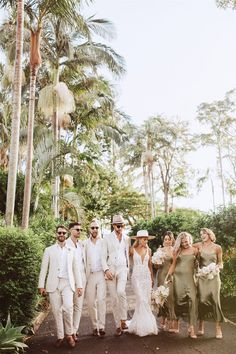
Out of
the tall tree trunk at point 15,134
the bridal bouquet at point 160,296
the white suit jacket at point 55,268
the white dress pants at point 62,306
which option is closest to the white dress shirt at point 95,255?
the white suit jacket at point 55,268

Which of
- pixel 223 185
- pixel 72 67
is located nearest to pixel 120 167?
pixel 223 185

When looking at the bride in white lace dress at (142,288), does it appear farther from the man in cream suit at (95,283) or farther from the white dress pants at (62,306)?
the white dress pants at (62,306)

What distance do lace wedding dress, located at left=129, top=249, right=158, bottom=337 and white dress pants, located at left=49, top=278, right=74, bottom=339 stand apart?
1322mm

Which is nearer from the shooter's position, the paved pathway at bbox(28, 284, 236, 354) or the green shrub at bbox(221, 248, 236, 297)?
the paved pathway at bbox(28, 284, 236, 354)

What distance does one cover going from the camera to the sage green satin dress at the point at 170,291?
871 cm

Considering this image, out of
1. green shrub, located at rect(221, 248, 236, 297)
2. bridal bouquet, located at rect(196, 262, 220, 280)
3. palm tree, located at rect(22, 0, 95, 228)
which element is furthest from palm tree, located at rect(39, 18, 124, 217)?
bridal bouquet, located at rect(196, 262, 220, 280)

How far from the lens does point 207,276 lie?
8.30m

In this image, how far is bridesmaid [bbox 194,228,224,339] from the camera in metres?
8.05

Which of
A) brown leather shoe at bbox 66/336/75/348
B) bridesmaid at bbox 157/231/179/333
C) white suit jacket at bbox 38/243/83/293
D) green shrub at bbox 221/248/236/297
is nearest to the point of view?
brown leather shoe at bbox 66/336/75/348

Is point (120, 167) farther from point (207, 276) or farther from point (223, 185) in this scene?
point (207, 276)

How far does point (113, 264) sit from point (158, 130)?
41670 millimetres

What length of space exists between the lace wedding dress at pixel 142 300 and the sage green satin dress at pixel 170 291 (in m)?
0.45

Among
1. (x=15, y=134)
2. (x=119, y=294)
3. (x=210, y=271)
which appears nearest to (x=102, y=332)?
(x=119, y=294)

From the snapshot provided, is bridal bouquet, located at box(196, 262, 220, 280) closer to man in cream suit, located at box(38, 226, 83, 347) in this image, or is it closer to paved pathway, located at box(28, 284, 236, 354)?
paved pathway, located at box(28, 284, 236, 354)
